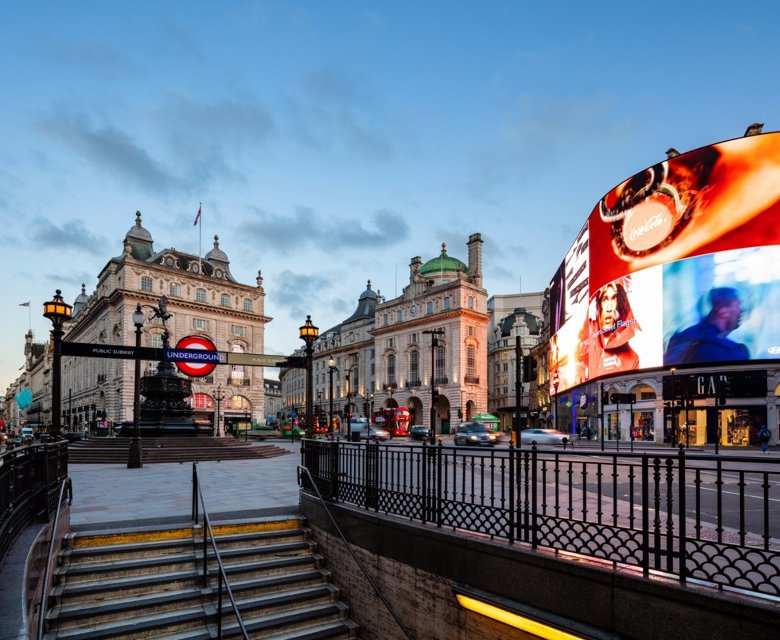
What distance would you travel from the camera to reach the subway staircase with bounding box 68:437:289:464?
22719 millimetres

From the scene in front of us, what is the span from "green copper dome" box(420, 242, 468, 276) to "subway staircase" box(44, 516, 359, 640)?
77.5 metres

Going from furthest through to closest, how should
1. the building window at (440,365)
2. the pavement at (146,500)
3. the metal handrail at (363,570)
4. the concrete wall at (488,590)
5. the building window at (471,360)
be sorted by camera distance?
the building window at (440,365)
the building window at (471,360)
the metal handrail at (363,570)
the pavement at (146,500)
the concrete wall at (488,590)

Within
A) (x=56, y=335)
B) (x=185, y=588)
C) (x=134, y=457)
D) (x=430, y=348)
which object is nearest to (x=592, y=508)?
(x=185, y=588)

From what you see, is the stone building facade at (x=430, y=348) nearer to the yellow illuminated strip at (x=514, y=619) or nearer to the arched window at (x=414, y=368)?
the arched window at (x=414, y=368)

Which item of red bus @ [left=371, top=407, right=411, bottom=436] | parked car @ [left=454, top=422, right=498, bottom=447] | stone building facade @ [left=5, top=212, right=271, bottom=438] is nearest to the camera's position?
parked car @ [left=454, top=422, right=498, bottom=447]

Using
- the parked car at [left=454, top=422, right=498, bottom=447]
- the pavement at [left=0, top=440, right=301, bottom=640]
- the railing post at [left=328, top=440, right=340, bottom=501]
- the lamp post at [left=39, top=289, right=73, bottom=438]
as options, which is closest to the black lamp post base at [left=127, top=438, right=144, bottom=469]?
the pavement at [left=0, top=440, right=301, bottom=640]

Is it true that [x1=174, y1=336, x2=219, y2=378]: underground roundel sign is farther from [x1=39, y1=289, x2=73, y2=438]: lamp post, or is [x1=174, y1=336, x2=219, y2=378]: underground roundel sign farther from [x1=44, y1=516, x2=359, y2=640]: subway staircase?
[x1=44, y1=516, x2=359, y2=640]: subway staircase

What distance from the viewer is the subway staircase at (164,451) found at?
894 inches

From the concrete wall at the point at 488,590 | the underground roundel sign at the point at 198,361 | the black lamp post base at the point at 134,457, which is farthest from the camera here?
the black lamp post base at the point at 134,457

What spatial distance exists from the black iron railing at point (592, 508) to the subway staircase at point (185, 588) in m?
1.53

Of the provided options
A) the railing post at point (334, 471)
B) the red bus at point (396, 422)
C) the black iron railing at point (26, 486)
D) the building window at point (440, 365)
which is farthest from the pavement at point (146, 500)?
the building window at point (440, 365)

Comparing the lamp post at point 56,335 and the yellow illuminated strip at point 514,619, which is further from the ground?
the lamp post at point 56,335

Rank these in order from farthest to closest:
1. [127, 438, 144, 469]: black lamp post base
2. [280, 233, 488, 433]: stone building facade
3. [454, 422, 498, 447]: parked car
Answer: [280, 233, 488, 433]: stone building facade < [454, 422, 498, 447]: parked car < [127, 438, 144, 469]: black lamp post base

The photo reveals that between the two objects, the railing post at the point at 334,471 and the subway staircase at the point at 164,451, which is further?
the subway staircase at the point at 164,451
